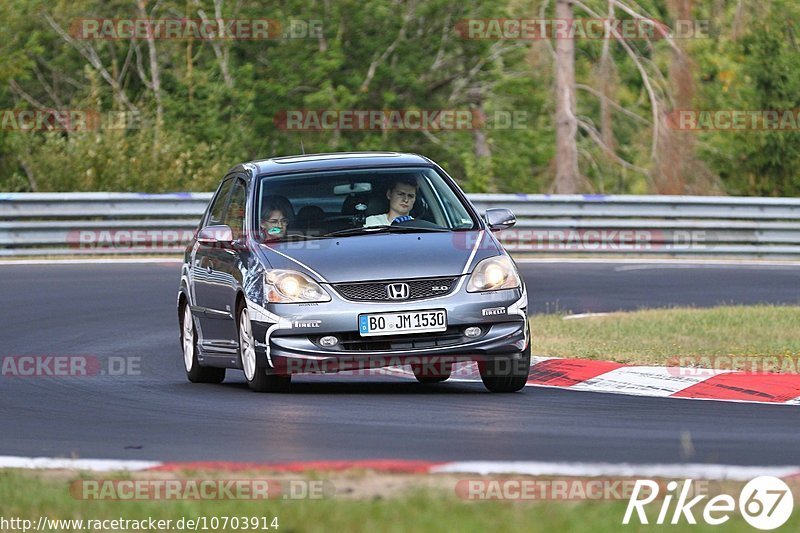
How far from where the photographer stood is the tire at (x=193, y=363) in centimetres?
1216

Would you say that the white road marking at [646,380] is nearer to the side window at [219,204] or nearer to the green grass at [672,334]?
the green grass at [672,334]

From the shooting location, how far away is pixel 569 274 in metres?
22.5

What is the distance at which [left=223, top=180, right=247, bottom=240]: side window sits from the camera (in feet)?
37.9

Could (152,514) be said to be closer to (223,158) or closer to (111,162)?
(111,162)

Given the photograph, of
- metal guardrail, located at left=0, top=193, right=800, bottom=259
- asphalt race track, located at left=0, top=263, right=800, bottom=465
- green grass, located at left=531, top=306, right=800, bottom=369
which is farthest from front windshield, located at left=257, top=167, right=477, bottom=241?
metal guardrail, located at left=0, top=193, right=800, bottom=259

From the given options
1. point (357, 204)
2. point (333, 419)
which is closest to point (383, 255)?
point (357, 204)

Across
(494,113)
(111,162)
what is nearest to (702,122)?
(494,113)

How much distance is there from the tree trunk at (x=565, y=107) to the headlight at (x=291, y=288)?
73.7 feet

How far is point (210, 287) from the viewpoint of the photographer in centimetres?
1180

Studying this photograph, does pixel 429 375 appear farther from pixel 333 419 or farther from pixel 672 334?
pixel 672 334

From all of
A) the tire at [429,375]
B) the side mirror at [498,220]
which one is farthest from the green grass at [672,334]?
the side mirror at [498,220]

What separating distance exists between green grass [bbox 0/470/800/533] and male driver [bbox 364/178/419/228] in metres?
5.01

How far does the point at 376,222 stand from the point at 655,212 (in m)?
15.5

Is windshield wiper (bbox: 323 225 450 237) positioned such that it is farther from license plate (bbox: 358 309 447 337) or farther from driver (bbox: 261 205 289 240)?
license plate (bbox: 358 309 447 337)
